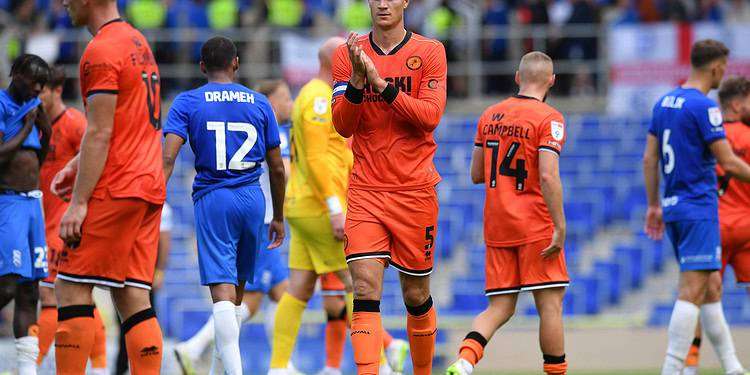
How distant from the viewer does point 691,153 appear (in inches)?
356

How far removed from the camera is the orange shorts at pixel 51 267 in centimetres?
952

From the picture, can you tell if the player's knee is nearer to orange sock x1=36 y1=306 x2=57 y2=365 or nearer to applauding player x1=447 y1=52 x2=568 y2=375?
applauding player x1=447 y1=52 x2=568 y2=375

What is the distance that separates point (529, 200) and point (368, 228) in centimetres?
142

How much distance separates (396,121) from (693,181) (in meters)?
2.79

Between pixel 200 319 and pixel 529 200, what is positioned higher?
pixel 529 200

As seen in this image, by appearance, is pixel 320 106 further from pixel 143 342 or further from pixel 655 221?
pixel 655 221

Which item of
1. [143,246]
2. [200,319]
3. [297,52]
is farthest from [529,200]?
[297,52]

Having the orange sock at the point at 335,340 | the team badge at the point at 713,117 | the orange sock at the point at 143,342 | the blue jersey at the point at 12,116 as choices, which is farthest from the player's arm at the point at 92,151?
the team badge at the point at 713,117

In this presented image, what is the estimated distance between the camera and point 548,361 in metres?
8.19

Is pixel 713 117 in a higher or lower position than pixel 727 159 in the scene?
higher

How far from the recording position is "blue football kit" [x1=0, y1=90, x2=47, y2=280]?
844 centimetres

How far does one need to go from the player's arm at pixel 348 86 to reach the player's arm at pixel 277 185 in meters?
0.88

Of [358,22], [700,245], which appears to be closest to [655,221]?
[700,245]

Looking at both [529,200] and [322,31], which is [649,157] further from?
[322,31]
